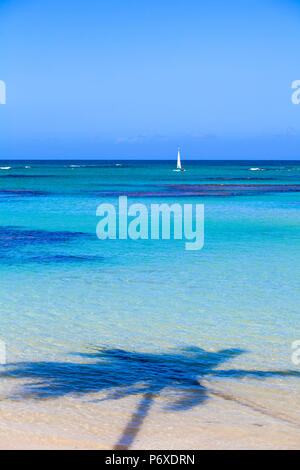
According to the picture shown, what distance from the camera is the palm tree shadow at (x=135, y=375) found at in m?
5.84

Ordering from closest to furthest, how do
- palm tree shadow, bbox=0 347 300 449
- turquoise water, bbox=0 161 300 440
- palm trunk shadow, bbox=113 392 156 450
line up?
palm trunk shadow, bbox=113 392 156 450, palm tree shadow, bbox=0 347 300 449, turquoise water, bbox=0 161 300 440

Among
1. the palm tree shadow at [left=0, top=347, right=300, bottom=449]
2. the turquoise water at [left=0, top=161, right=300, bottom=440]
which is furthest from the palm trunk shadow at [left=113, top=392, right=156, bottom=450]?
the turquoise water at [left=0, top=161, right=300, bottom=440]

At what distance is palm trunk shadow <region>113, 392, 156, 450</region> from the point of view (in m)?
4.87

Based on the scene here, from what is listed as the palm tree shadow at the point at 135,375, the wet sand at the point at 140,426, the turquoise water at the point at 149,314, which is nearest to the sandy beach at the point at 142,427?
the wet sand at the point at 140,426

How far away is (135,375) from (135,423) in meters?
1.18

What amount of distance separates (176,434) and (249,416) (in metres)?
0.82

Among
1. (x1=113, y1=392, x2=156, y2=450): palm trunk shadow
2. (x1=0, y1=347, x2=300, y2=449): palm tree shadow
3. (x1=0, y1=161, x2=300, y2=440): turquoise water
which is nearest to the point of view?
(x1=113, y1=392, x2=156, y2=450): palm trunk shadow

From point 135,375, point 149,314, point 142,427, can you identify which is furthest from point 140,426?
point 149,314

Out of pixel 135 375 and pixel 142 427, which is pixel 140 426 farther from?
pixel 135 375

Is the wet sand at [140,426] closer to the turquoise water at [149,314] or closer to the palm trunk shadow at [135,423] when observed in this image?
the palm trunk shadow at [135,423]

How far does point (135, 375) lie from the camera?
6.41m

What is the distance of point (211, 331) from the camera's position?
8203mm

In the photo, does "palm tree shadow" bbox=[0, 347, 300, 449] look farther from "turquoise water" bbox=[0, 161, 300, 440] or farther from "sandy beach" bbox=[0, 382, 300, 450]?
"sandy beach" bbox=[0, 382, 300, 450]
